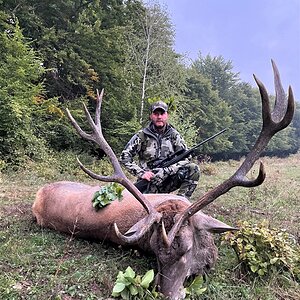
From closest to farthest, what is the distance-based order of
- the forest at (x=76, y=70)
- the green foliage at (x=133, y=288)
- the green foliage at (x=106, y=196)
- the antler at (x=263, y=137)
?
the green foliage at (x=133, y=288) < the antler at (x=263, y=137) < the green foliage at (x=106, y=196) < the forest at (x=76, y=70)

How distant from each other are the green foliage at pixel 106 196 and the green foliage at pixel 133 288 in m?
1.35

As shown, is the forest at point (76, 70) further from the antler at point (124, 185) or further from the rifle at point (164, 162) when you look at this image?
the antler at point (124, 185)

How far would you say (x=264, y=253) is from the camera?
3.33 metres

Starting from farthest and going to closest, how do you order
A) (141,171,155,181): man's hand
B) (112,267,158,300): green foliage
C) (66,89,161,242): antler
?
1. (141,171,155,181): man's hand
2. (66,89,161,242): antler
3. (112,267,158,300): green foliage

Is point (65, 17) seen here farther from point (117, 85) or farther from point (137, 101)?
point (137, 101)

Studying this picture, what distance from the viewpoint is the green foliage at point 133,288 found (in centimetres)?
283

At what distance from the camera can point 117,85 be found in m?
19.8

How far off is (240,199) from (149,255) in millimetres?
4054

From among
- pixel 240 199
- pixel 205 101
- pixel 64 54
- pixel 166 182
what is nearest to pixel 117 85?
pixel 64 54

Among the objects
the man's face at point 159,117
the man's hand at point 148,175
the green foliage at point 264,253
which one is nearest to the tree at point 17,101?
the man's face at point 159,117

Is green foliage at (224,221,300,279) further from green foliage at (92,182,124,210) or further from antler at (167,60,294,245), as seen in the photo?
green foliage at (92,182,124,210)

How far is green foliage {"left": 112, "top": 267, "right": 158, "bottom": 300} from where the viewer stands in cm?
283

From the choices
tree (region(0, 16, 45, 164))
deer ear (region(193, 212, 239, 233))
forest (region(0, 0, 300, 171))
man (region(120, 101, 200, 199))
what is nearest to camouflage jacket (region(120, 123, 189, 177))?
man (region(120, 101, 200, 199))

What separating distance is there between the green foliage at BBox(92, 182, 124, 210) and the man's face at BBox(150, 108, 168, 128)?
147cm
